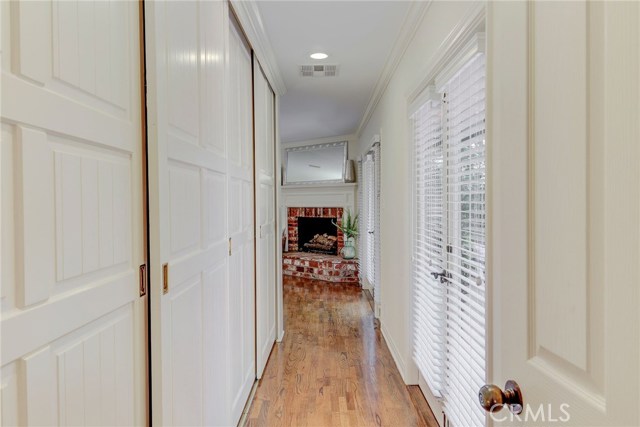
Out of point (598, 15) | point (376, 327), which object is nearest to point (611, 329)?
point (598, 15)

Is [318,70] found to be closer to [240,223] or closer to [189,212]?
[240,223]

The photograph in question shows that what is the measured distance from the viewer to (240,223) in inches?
83.4

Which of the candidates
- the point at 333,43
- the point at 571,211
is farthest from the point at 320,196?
the point at 571,211

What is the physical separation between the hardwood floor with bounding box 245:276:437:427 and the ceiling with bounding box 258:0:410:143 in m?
2.48

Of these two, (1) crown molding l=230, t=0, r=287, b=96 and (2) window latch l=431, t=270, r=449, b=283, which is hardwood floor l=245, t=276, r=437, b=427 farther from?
(1) crown molding l=230, t=0, r=287, b=96

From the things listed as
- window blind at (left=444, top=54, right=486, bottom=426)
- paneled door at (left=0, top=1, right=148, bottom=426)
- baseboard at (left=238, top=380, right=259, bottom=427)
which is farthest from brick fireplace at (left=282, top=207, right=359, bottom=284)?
paneled door at (left=0, top=1, right=148, bottom=426)

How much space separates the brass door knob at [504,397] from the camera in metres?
0.72

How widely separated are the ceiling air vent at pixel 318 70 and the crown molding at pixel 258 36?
0.75 ft

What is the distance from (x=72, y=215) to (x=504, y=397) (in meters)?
0.96

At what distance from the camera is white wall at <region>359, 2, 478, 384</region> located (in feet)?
6.50

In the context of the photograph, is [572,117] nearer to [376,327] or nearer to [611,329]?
[611,329]

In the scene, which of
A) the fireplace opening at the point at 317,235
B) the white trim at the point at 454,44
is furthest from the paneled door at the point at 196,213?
the fireplace opening at the point at 317,235

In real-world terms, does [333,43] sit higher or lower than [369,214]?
higher

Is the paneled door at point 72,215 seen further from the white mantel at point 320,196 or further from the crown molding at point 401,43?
the white mantel at point 320,196
